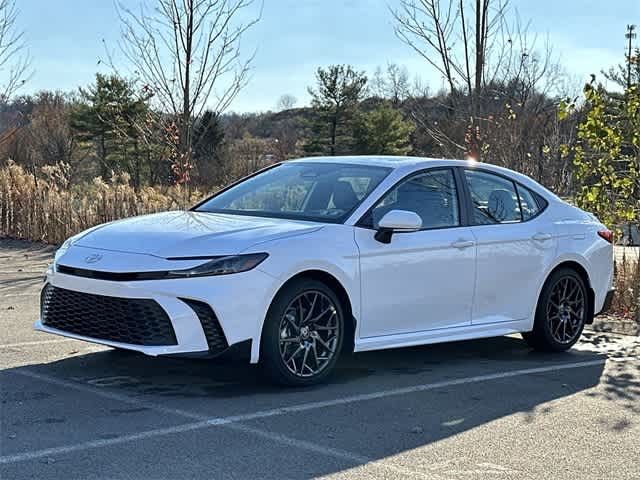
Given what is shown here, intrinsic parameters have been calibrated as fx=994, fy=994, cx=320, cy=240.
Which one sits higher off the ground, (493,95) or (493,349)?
(493,95)

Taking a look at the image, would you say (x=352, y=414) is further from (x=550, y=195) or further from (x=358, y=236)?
(x=550, y=195)

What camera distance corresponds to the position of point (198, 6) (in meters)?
16.0

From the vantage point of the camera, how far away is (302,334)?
6.48 metres

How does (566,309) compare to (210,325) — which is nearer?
(210,325)

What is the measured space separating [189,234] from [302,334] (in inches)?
38.6

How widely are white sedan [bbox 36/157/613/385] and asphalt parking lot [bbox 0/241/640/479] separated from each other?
13.4 inches

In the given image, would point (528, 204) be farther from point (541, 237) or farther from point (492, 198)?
point (492, 198)

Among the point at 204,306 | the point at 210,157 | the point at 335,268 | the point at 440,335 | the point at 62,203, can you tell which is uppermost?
the point at 210,157

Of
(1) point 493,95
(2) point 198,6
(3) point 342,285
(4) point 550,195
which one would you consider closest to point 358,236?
(3) point 342,285

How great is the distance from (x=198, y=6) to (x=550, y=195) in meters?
8.99

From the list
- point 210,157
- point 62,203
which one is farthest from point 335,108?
point 62,203

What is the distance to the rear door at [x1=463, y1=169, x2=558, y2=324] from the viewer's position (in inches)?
303

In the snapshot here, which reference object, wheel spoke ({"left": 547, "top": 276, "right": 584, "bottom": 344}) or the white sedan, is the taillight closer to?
the white sedan

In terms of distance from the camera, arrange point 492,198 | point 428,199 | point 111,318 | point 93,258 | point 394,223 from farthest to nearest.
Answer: point 492,198 → point 428,199 → point 394,223 → point 93,258 → point 111,318
